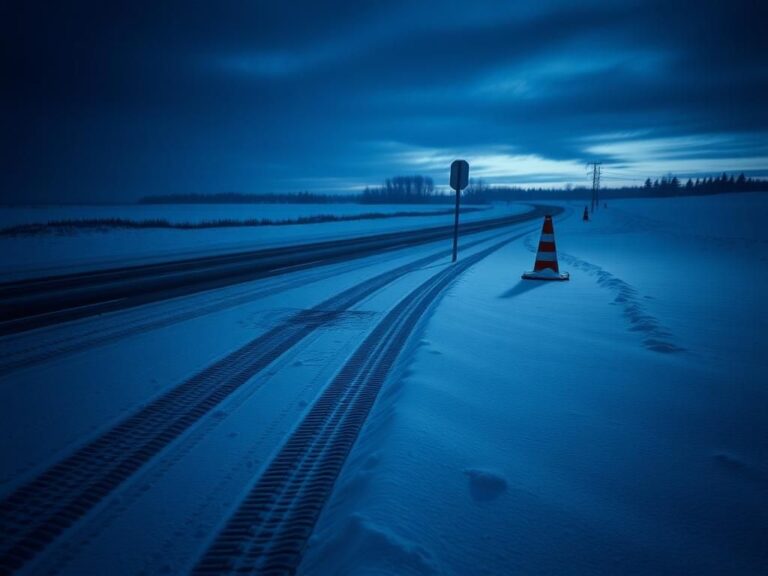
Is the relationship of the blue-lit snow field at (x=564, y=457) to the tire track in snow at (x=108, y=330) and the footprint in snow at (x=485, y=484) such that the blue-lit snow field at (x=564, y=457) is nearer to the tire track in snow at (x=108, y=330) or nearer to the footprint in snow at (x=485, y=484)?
the footprint in snow at (x=485, y=484)

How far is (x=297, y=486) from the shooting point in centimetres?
203

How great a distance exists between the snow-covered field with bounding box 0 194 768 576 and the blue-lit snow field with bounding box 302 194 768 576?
0.03 ft

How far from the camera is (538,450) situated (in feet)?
7.29

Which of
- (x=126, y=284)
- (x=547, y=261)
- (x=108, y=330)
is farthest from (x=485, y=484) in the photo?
(x=126, y=284)

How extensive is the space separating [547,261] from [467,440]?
20.9 feet

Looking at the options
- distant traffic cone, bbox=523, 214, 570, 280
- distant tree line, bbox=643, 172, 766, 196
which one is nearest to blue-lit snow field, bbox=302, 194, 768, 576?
distant traffic cone, bbox=523, 214, 570, 280

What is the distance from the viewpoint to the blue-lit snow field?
157 centimetres

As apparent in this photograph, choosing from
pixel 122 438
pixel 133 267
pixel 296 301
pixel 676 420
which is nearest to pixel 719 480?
pixel 676 420

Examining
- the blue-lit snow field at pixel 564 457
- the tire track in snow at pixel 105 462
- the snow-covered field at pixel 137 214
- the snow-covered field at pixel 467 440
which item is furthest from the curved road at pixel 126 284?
the snow-covered field at pixel 137 214

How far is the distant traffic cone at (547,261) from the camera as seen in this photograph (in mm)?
7594

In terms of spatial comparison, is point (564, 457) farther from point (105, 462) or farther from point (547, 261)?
point (547, 261)

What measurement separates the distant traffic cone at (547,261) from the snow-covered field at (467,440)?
255 cm

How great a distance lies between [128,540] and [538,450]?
2.02m

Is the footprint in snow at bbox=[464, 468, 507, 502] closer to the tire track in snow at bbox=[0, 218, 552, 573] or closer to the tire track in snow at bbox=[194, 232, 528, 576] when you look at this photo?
the tire track in snow at bbox=[194, 232, 528, 576]
